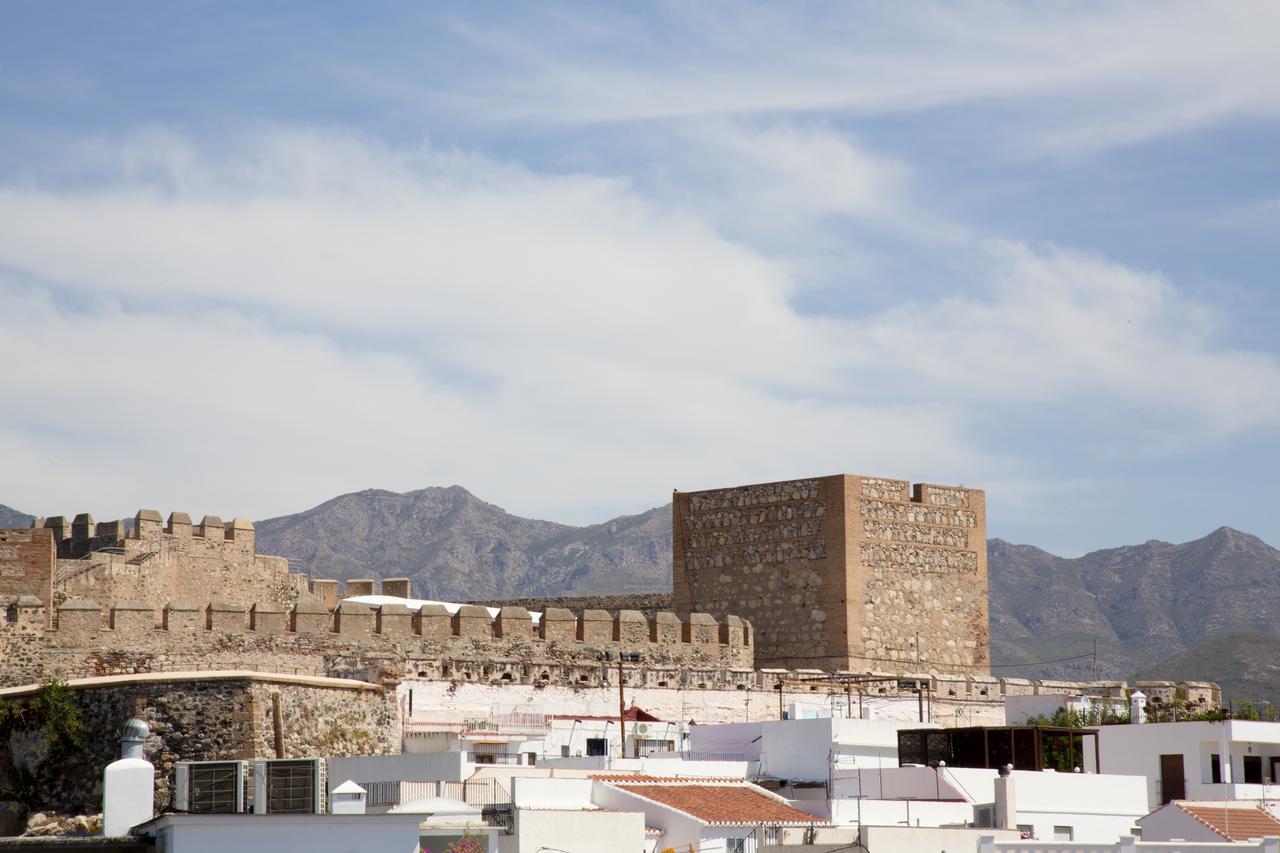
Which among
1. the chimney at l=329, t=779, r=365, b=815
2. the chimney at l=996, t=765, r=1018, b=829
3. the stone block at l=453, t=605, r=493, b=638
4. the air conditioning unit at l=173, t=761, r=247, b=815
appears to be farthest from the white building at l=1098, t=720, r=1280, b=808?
the air conditioning unit at l=173, t=761, r=247, b=815

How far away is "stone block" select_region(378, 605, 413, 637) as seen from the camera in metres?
29.5

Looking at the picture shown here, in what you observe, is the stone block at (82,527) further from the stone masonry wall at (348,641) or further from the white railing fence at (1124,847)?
the white railing fence at (1124,847)

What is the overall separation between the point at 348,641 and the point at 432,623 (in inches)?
56.8

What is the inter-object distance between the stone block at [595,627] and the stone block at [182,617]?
6190 mm

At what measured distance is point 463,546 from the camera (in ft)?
495

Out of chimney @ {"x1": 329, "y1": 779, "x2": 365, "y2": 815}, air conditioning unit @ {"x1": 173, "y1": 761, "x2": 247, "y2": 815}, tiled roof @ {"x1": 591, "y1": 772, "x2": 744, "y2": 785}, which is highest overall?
air conditioning unit @ {"x1": 173, "y1": 761, "x2": 247, "y2": 815}

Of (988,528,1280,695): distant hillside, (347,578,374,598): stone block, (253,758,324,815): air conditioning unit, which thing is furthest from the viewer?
(988,528,1280,695): distant hillside

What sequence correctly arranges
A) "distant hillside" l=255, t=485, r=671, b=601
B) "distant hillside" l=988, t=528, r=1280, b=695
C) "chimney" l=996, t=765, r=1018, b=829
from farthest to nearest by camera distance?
"distant hillside" l=255, t=485, r=671, b=601 → "distant hillside" l=988, t=528, r=1280, b=695 → "chimney" l=996, t=765, r=1018, b=829

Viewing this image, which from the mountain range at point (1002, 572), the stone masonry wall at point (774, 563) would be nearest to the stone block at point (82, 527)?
the stone masonry wall at point (774, 563)

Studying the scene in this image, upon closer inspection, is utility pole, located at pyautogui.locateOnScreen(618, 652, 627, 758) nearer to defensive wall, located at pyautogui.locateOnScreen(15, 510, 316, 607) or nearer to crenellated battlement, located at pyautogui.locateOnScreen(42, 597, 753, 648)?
crenellated battlement, located at pyautogui.locateOnScreen(42, 597, 753, 648)

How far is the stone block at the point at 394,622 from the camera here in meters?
29.5

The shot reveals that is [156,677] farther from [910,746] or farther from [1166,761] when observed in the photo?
[1166,761]

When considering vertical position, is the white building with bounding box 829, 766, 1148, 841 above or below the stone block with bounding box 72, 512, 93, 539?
below

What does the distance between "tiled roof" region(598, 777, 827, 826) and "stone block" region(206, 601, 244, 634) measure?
25.6 feet
